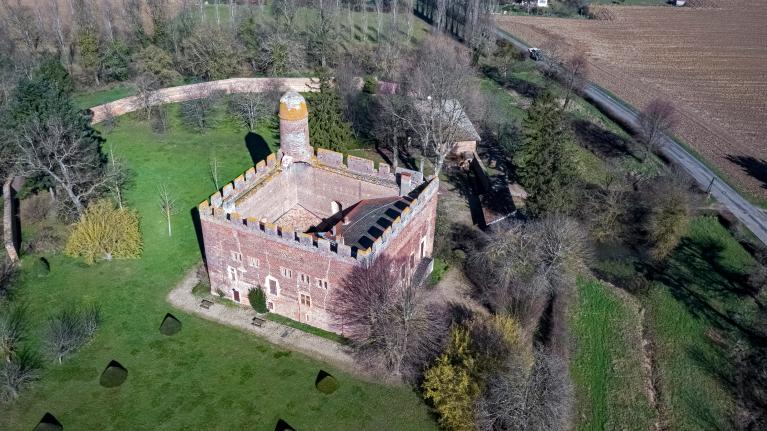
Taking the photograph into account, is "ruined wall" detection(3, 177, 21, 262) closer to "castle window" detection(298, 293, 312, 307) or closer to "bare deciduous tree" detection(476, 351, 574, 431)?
"castle window" detection(298, 293, 312, 307)

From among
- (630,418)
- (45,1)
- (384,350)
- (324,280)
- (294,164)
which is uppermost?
(45,1)

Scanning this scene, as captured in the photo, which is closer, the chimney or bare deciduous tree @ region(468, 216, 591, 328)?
bare deciduous tree @ region(468, 216, 591, 328)

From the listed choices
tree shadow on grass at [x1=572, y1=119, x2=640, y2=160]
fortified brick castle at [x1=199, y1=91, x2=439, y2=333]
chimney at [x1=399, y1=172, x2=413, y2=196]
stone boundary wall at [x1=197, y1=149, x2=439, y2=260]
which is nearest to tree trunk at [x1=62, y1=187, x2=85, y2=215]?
stone boundary wall at [x1=197, y1=149, x2=439, y2=260]

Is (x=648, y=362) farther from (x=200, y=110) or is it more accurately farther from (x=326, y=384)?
(x=200, y=110)

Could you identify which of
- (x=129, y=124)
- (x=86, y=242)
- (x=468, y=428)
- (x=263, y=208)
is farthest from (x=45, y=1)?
(x=468, y=428)

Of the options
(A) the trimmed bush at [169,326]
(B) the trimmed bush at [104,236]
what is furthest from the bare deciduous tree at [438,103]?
(A) the trimmed bush at [169,326]

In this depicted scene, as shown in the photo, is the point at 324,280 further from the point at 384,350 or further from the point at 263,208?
the point at 263,208

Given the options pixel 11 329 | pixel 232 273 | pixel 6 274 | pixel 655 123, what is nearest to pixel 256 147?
pixel 232 273
